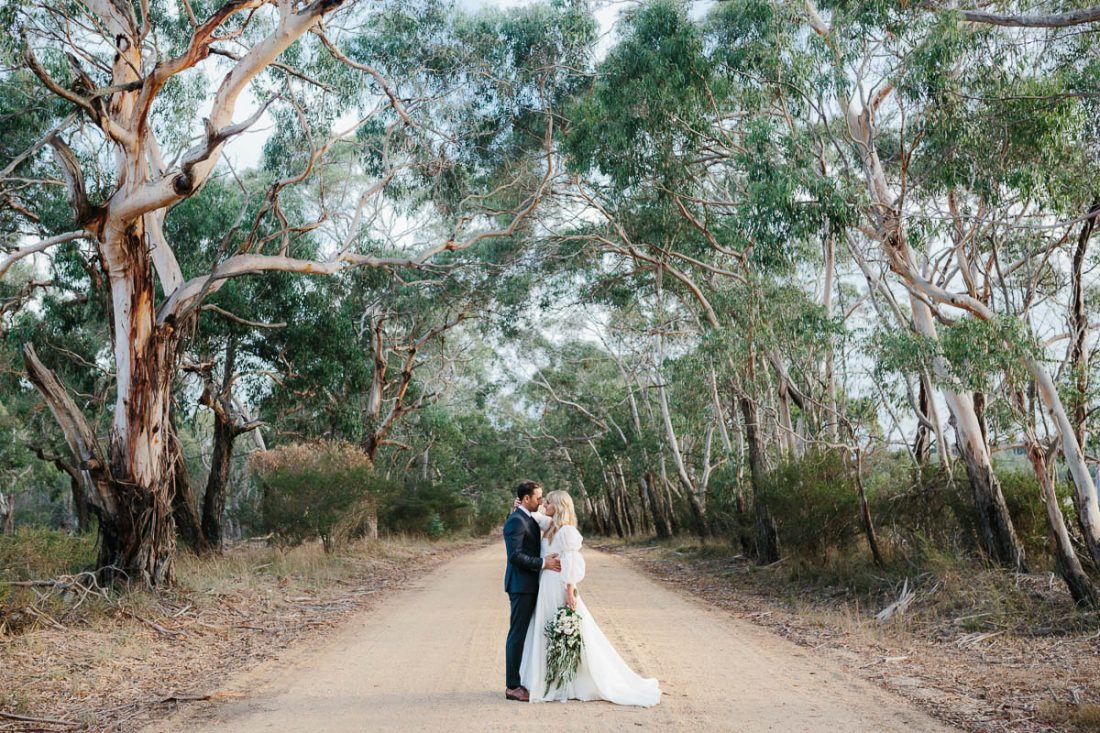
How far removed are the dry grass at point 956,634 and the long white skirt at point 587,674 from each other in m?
1.93

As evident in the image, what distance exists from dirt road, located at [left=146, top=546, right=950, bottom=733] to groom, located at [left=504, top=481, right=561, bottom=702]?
1.42ft

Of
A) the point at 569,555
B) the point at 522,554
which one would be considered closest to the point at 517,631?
the point at 522,554

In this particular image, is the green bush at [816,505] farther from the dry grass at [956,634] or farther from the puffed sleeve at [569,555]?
the puffed sleeve at [569,555]

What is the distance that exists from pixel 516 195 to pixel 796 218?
32.6 feet

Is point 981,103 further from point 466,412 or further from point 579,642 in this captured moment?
point 466,412

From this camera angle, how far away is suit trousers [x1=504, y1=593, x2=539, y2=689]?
6.35 metres

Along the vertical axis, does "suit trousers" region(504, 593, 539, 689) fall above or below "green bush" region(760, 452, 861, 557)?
below

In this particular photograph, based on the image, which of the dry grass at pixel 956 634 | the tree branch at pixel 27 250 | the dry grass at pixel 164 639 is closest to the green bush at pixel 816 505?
the dry grass at pixel 956 634

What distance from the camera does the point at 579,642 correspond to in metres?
6.25

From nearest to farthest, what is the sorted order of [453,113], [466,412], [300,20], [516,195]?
1. [300,20]
2. [453,113]
3. [516,195]
4. [466,412]

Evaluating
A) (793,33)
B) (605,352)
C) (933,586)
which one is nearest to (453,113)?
(793,33)

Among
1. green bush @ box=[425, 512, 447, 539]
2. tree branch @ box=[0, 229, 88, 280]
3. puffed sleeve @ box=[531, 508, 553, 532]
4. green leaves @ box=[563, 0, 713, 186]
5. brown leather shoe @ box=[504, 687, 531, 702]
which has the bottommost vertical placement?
brown leather shoe @ box=[504, 687, 531, 702]

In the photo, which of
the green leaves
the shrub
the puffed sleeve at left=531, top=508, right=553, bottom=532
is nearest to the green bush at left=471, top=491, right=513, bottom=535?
the shrub

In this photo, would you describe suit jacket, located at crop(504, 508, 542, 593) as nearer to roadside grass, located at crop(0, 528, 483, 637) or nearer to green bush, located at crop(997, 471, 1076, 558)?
roadside grass, located at crop(0, 528, 483, 637)
